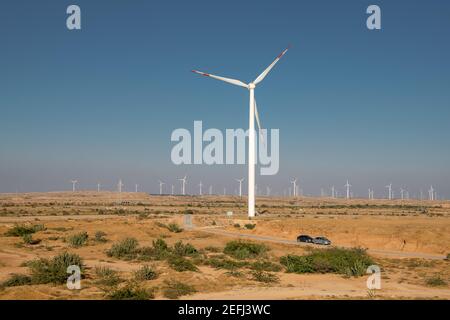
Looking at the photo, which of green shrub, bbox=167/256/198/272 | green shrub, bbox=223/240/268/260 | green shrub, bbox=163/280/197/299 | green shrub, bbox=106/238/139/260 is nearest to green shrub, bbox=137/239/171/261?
green shrub, bbox=106/238/139/260

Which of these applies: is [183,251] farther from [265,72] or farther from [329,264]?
[265,72]

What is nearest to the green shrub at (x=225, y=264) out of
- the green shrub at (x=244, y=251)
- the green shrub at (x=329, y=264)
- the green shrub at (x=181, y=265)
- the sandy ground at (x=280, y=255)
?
the sandy ground at (x=280, y=255)

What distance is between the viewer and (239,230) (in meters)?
69.6

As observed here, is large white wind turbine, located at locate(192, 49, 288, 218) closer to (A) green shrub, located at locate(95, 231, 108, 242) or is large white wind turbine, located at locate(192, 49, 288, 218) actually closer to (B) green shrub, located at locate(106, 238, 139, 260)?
(A) green shrub, located at locate(95, 231, 108, 242)

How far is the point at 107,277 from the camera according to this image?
26.2 m

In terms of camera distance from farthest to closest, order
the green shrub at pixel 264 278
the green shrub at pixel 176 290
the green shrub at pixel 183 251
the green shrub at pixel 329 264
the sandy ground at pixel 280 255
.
A: the green shrub at pixel 183 251 → the green shrub at pixel 329 264 → the green shrub at pixel 264 278 → the sandy ground at pixel 280 255 → the green shrub at pixel 176 290

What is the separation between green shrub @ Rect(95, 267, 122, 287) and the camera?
2450 cm

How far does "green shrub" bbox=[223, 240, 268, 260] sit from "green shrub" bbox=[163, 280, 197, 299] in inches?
582

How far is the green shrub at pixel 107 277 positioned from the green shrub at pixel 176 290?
10.2 ft

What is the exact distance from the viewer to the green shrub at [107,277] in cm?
2450

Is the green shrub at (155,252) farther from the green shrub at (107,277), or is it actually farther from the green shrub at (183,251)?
the green shrub at (107,277)

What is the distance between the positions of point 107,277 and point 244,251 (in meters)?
15.9

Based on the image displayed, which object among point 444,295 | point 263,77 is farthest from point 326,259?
point 263,77

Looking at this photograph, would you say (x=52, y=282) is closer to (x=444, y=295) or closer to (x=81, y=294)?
(x=81, y=294)
